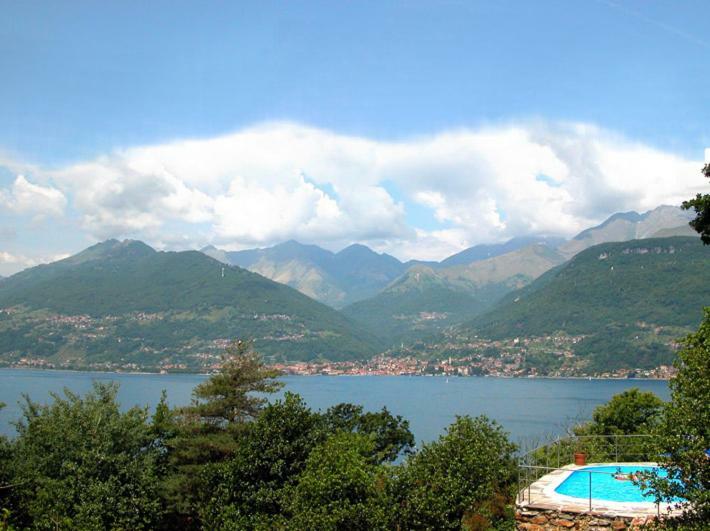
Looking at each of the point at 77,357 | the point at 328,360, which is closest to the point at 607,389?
the point at 328,360

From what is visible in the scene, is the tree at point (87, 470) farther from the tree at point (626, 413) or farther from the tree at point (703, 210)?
the tree at point (626, 413)

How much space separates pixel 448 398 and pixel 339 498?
3674 inches

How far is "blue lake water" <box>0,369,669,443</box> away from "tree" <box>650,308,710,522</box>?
48.3 metres

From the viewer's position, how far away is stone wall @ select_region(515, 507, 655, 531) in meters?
10.9

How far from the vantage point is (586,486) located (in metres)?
14.4

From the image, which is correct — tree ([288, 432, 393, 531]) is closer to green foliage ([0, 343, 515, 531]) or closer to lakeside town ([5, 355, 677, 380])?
green foliage ([0, 343, 515, 531])

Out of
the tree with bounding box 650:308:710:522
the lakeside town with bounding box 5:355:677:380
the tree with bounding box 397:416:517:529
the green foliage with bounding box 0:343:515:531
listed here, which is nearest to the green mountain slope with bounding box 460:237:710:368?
the lakeside town with bounding box 5:355:677:380

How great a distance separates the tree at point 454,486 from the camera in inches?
454

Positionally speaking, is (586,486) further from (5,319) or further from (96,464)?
(5,319)

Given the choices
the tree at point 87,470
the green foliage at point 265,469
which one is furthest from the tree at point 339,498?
the tree at point 87,470

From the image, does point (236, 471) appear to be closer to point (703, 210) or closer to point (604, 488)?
point (604, 488)

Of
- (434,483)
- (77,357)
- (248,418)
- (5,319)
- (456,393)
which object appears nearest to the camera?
(434,483)

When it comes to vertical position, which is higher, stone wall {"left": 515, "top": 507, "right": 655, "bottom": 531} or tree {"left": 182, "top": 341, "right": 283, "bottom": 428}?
tree {"left": 182, "top": 341, "right": 283, "bottom": 428}

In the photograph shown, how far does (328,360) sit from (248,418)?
7034 inches
